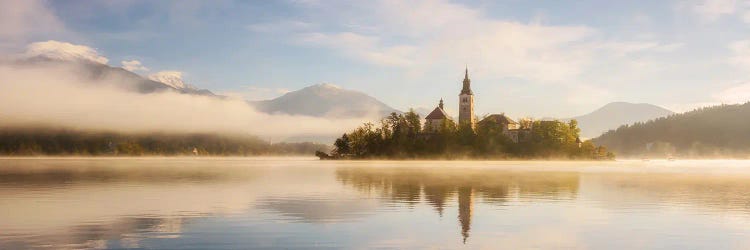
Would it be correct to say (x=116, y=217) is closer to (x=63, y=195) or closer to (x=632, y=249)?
(x=63, y=195)

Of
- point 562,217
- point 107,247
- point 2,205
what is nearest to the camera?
point 107,247

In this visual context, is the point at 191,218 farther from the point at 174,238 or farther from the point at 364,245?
the point at 364,245

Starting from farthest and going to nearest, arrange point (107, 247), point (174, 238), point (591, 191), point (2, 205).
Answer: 1. point (591, 191)
2. point (2, 205)
3. point (174, 238)
4. point (107, 247)

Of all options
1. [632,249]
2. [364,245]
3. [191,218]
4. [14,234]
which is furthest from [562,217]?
[14,234]

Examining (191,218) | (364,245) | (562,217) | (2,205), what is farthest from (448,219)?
(2,205)

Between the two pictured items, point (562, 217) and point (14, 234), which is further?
point (562, 217)

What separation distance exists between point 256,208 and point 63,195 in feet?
59.4

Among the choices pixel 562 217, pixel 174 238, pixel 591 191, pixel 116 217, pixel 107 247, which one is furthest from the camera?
pixel 591 191

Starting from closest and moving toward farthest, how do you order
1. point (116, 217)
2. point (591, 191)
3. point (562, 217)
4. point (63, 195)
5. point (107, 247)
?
point (107, 247), point (116, 217), point (562, 217), point (63, 195), point (591, 191)

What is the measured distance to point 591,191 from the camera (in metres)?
60.3

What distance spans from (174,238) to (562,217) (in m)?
20.9

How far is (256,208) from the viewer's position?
131ft

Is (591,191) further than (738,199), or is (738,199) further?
(591,191)

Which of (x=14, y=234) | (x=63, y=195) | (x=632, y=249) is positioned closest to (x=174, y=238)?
(x=14, y=234)
